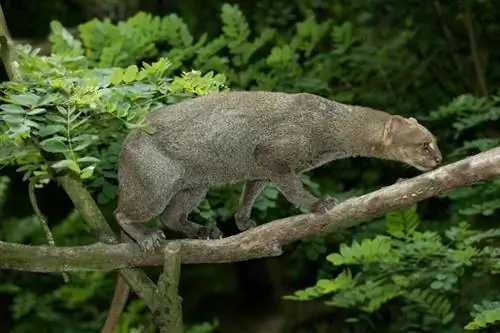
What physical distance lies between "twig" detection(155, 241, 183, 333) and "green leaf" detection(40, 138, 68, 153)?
0.72 m

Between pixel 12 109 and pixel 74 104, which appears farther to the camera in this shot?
pixel 74 104

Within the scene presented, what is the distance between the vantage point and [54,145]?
452 cm

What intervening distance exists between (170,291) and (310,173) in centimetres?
306

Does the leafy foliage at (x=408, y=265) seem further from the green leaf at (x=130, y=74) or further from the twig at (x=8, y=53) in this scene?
the twig at (x=8, y=53)

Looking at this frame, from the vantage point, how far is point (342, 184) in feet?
27.3

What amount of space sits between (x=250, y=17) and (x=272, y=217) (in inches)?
79.1

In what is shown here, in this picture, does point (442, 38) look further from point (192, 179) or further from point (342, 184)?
point (192, 179)

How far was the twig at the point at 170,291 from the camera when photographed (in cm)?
481

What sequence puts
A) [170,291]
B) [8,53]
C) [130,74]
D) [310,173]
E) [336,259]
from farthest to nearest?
1. [310,173]
2. [8,53]
3. [336,259]
4. [170,291]
5. [130,74]

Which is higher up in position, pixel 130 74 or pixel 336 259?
pixel 130 74

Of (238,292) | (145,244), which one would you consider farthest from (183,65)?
(238,292)

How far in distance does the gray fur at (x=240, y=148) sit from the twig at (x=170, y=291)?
13cm

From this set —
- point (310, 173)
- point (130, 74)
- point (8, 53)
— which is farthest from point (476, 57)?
point (130, 74)

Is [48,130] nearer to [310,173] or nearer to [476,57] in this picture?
[310,173]
